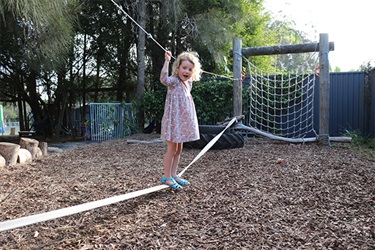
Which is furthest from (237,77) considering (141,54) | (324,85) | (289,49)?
(141,54)

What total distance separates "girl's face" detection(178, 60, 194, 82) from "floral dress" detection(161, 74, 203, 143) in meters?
0.05

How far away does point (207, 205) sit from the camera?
2119 millimetres

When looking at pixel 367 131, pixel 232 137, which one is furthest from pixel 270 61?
pixel 232 137

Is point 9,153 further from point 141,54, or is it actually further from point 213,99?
point 141,54

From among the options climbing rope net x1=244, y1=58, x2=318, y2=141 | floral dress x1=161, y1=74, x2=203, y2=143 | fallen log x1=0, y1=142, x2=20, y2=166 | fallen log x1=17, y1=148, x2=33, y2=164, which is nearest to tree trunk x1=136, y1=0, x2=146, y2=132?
climbing rope net x1=244, y1=58, x2=318, y2=141

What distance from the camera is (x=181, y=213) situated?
6.48ft

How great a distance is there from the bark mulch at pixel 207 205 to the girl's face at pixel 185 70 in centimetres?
92

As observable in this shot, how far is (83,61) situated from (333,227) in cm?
1044

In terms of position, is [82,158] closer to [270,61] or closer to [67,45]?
[67,45]

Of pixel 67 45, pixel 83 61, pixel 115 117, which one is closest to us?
pixel 67 45

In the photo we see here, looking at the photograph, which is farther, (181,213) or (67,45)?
(67,45)

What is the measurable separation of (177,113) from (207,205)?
2.52 ft

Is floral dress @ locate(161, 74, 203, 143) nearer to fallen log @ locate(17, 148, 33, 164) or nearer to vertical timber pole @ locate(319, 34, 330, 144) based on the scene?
fallen log @ locate(17, 148, 33, 164)

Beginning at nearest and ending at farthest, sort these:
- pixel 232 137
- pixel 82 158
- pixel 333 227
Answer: pixel 333 227
pixel 82 158
pixel 232 137
